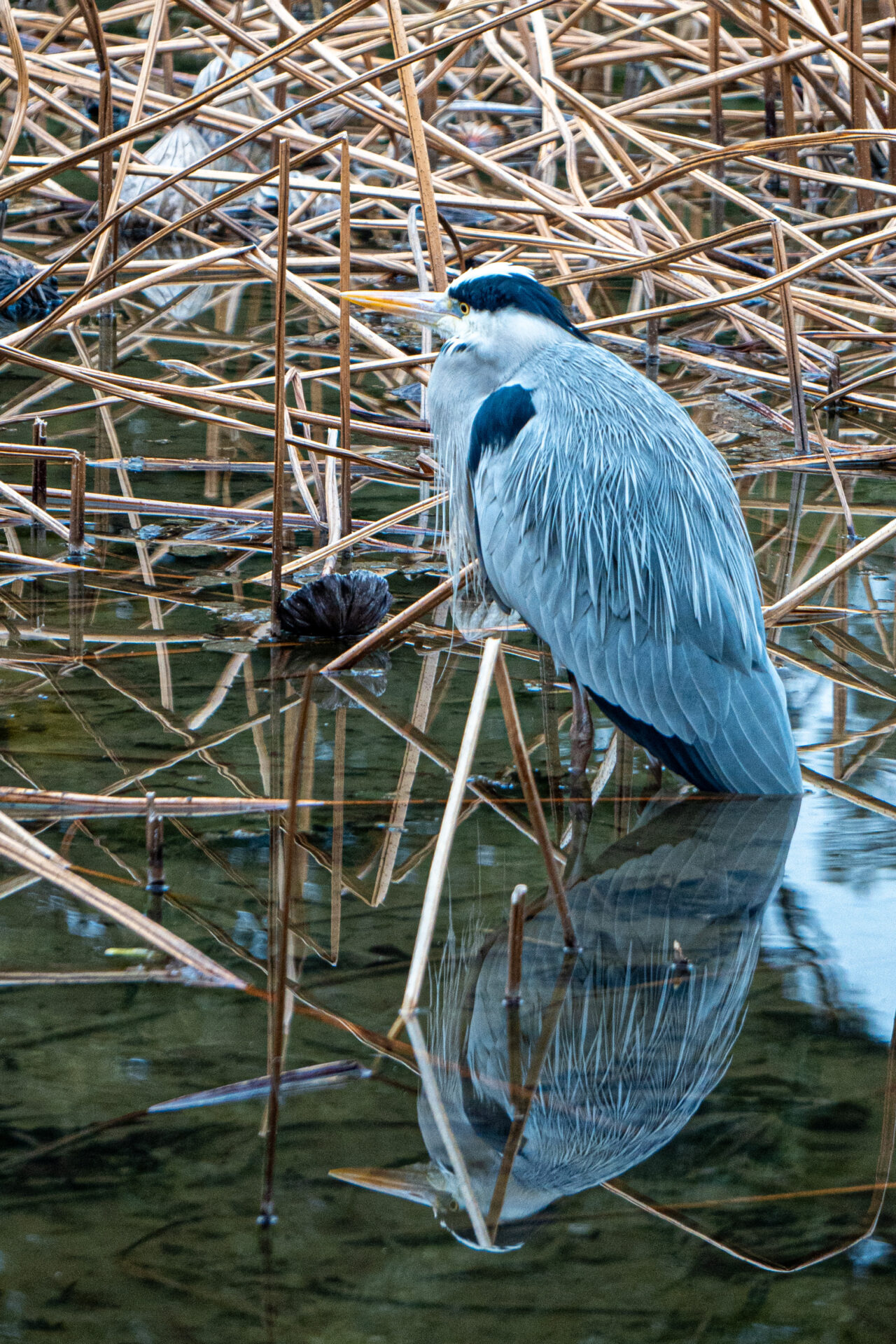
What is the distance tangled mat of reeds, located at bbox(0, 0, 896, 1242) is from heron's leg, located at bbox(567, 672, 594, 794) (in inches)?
1.7

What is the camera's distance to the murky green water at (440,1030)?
1453 mm

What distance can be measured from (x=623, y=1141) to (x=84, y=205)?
5.95m

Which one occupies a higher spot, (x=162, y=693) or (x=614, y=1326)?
(x=162, y=693)

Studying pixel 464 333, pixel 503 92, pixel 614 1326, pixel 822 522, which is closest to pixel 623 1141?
pixel 614 1326

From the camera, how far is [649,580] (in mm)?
2693

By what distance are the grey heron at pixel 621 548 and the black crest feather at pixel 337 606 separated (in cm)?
31

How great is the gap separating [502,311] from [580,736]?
92 centimetres

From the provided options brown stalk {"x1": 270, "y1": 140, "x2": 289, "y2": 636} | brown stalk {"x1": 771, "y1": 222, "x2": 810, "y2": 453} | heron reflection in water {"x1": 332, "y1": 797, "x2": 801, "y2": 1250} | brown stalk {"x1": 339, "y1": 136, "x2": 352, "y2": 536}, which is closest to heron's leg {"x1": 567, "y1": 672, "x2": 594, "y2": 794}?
heron reflection in water {"x1": 332, "y1": 797, "x2": 801, "y2": 1250}

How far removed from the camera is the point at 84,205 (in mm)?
6609

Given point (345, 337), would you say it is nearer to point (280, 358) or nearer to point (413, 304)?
point (413, 304)

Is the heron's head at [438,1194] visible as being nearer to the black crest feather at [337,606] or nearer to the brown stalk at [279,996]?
the brown stalk at [279,996]

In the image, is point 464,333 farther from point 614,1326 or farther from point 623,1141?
point 614,1326

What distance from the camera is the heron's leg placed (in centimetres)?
272

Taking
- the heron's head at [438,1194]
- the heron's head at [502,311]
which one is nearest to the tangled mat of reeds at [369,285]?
the heron's head at [438,1194]
